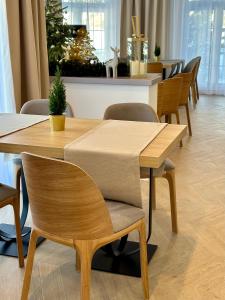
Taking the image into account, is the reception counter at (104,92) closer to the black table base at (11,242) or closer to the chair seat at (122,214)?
the black table base at (11,242)

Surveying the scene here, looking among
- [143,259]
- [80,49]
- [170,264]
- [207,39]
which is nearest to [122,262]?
[170,264]

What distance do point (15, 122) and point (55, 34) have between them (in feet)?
6.39

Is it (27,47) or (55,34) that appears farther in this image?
(55,34)

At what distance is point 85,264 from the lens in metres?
1.69

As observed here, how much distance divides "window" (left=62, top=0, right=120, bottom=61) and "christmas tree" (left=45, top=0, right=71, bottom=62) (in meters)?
3.50

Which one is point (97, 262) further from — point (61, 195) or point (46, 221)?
point (61, 195)

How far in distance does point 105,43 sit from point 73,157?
6.44 m

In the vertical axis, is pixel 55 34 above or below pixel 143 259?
above

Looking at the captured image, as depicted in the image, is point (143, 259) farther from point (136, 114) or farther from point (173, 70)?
point (173, 70)

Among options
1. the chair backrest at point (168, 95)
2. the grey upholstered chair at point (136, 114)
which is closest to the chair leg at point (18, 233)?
the grey upholstered chair at point (136, 114)

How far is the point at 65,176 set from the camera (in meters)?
1.58

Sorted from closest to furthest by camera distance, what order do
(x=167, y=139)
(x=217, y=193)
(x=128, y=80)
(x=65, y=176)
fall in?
1. (x=65, y=176)
2. (x=167, y=139)
3. (x=217, y=193)
4. (x=128, y=80)

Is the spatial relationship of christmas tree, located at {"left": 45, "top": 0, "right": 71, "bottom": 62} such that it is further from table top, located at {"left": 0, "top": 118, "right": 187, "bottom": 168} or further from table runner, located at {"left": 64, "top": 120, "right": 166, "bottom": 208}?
table runner, located at {"left": 64, "top": 120, "right": 166, "bottom": 208}

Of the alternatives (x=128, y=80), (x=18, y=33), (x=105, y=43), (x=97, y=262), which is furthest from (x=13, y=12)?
(x=105, y=43)
